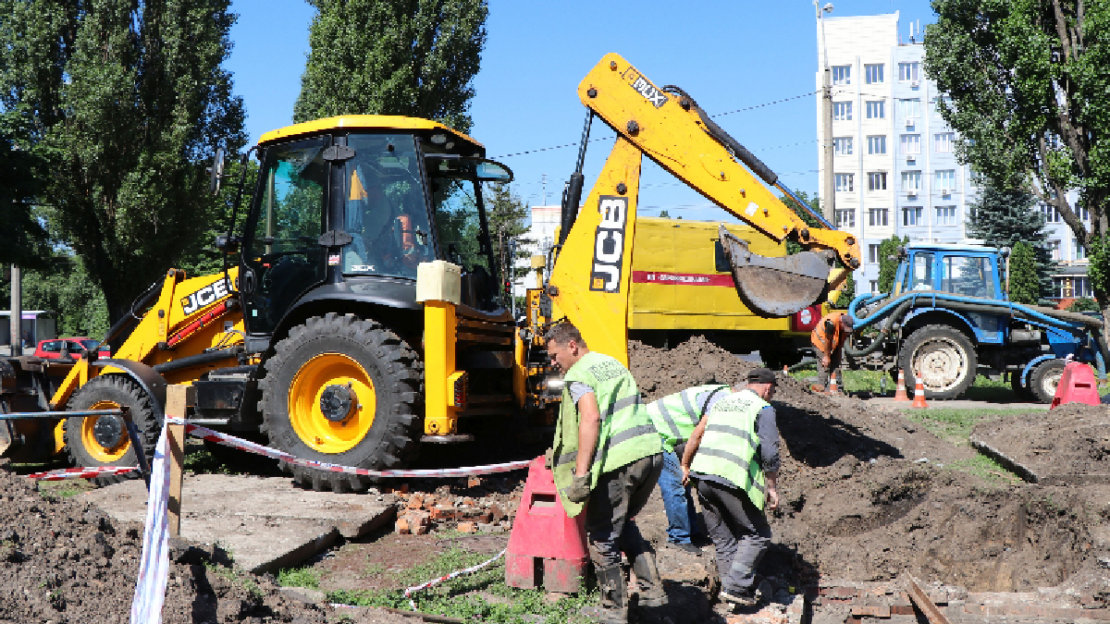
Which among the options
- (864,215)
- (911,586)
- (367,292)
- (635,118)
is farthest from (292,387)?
(864,215)

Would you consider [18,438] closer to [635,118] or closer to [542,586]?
[542,586]

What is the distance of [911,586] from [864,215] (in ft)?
184

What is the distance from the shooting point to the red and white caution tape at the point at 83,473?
774 cm

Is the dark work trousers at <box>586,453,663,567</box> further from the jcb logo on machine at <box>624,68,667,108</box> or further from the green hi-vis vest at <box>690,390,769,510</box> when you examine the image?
the jcb logo on machine at <box>624,68,667,108</box>

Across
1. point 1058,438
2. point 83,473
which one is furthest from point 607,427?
point 1058,438

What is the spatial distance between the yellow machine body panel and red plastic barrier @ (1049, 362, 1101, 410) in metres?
5.12

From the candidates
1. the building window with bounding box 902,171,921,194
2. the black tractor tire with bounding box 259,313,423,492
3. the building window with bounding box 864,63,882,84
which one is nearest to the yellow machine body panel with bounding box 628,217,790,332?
the black tractor tire with bounding box 259,313,423,492

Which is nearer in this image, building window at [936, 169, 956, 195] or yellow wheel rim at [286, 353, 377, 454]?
yellow wheel rim at [286, 353, 377, 454]

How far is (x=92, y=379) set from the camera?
28.1 feet

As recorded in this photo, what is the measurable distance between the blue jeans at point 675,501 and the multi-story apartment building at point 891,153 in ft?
181

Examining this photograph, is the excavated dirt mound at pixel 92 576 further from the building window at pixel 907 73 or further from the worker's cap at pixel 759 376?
the building window at pixel 907 73

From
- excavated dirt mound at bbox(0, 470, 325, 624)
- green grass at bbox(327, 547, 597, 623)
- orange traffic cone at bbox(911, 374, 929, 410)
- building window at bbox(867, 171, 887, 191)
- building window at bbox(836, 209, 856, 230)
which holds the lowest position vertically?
green grass at bbox(327, 547, 597, 623)

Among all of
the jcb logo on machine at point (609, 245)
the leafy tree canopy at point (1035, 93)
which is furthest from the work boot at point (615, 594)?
the leafy tree canopy at point (1035, 93)

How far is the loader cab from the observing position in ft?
25.2
